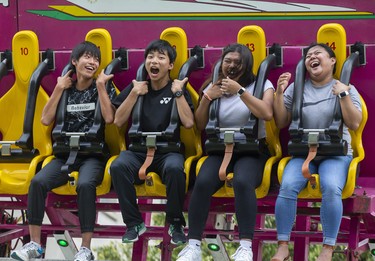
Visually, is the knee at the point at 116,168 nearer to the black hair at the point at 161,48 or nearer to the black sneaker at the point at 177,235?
the black sneaker at the point at 177,235

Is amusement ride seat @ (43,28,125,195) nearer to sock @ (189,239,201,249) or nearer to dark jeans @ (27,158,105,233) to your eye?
dark jeans @ (27,158,105,233)

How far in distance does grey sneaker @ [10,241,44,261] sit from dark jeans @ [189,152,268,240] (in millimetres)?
1155

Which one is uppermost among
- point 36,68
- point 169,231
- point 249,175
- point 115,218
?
point 36,68

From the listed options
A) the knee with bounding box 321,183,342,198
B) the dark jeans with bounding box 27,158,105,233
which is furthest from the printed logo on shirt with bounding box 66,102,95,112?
the knee with bounding box 321,183,342,198

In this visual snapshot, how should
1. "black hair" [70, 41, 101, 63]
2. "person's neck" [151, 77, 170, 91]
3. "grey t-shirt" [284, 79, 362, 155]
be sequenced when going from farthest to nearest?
"black hair" [70, 41, 101, 63] → "person's neck" [151, 77, 170, 91] → "grey t-shirt" [284, 79, 362, 155]

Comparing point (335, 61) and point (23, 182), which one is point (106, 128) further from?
point (335, 61)

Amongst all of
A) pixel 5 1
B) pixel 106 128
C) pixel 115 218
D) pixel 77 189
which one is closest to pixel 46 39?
pixel 5 1

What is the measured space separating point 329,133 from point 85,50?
6.60ft

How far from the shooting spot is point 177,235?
776cm

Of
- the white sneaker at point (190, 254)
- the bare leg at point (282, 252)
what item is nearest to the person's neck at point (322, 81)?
the bare leg at point (282, 252)

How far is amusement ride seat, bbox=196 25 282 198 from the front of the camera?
25.0ft

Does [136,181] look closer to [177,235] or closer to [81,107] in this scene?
[177,235]

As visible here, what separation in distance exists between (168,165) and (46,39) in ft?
6.40

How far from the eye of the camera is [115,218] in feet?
71.9
